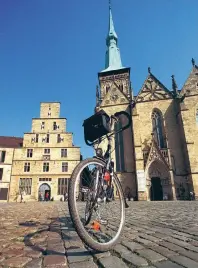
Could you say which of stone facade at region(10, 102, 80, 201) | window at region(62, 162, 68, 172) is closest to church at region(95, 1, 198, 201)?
stone facade at region(10, 102, 80, 201)

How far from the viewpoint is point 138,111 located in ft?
84.8

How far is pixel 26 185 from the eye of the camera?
26.9m

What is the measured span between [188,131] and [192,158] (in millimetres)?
3169

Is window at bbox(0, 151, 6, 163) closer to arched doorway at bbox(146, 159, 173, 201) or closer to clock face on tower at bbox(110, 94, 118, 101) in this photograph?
clock face on tower at bbox(110, 94, 118, 101)

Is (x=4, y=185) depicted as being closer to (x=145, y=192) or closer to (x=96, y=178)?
(x=145, y=192)

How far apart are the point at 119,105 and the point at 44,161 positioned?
13276mm

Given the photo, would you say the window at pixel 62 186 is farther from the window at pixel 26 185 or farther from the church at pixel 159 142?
the church at pixel 159 142

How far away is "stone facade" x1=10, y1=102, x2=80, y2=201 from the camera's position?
2680 cm

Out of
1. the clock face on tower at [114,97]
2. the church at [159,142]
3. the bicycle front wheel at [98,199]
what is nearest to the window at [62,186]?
the church at [159,142]

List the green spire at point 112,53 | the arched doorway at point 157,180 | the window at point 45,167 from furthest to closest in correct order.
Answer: the green spire at point 112,53 < the window at point 45,167 < the arched doorway at point 157,180

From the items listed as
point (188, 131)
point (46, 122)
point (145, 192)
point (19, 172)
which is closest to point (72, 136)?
point (46, 122)

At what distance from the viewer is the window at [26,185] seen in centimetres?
2662

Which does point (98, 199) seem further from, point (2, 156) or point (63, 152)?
point (2, 156)

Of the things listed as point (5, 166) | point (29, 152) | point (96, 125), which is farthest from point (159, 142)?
point (96, 125)
